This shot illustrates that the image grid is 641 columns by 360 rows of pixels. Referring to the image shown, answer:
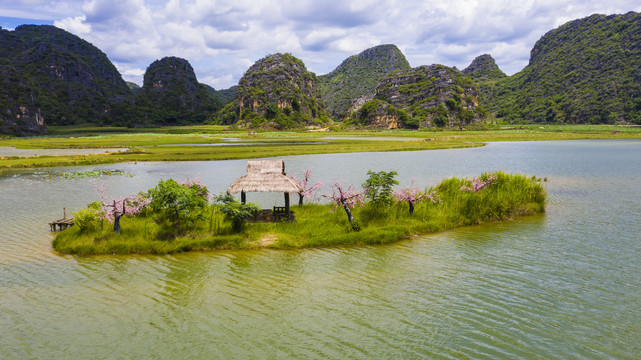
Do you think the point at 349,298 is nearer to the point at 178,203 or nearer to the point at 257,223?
the point at 257,223

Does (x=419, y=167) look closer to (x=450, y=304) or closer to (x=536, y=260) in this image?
(x=536, y=260)

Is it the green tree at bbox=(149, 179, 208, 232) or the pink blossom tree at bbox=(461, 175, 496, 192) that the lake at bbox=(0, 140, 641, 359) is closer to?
the green tree at bbox=(149, 179, 208, 232)

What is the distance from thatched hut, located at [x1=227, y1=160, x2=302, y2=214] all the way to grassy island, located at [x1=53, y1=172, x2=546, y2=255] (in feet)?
3.39

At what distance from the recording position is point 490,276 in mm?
13094

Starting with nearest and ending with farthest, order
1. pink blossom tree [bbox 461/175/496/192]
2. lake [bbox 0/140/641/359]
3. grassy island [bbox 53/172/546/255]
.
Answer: lake [bbox 0/140/641/359] < grassy island [bbox 53/172/546/255] < pink blossom tree [bbox 461/175/496/192]

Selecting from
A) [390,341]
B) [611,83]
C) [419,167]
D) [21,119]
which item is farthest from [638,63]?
[21,119]

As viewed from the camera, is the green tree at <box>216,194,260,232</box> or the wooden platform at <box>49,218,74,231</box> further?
the wooden platform at <box>49,218,74,231</box>

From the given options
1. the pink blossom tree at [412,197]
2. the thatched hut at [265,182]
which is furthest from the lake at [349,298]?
the thatched hut at [265,182]

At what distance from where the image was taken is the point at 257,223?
18859mm

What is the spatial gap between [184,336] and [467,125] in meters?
188

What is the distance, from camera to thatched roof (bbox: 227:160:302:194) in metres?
18.8

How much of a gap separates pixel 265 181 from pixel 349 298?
936cm

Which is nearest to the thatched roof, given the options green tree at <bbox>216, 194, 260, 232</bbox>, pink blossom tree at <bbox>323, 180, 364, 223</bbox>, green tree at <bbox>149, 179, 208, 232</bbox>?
green tree at <bbox>216, 194, 260, 232</bbox>

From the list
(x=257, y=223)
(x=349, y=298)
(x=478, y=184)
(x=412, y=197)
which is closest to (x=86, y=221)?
(x=257, y=223)
